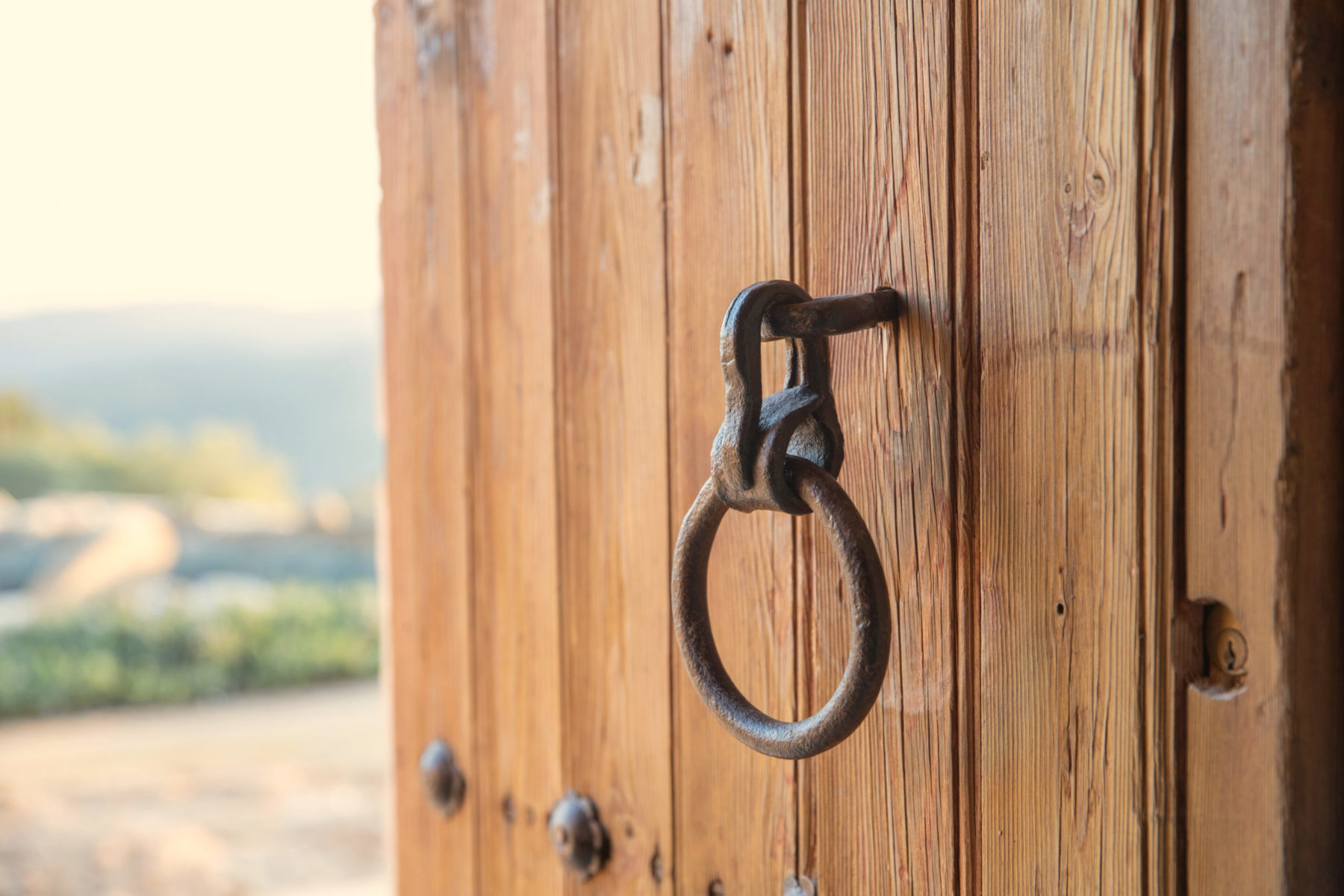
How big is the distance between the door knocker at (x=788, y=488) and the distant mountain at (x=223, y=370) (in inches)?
286

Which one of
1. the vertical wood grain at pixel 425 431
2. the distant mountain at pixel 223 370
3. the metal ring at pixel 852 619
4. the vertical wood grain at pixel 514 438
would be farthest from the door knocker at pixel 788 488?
the distant mountain at pixel 223 370

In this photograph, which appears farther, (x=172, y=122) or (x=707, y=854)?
(x=172, y=122)

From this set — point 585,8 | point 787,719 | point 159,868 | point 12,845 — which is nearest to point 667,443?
point 787,719

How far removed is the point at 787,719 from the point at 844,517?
188 millimetres

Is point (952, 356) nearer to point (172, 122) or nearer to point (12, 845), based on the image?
point (12, 845)

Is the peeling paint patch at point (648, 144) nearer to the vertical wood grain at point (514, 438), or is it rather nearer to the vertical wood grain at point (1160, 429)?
the vertical wood grain at point (514, 438)

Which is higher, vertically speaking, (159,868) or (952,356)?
(952,356)

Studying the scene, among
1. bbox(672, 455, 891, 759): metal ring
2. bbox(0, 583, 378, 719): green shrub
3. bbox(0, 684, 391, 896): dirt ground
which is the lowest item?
bbox(0, 684, 391, 896): dirt ground

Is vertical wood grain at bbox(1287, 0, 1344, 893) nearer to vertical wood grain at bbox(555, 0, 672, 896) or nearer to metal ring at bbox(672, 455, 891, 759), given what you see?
metal ring at bbox(672, 455, 891, 759)

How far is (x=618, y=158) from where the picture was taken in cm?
70

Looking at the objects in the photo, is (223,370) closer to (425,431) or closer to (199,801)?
(199,801)

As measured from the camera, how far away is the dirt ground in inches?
122

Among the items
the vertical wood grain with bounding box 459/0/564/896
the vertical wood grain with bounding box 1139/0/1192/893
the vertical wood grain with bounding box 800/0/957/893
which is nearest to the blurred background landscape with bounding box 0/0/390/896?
the vertical wood grain with bounding box 459/0/564/896

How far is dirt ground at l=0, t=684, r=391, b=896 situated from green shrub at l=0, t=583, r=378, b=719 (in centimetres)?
12
